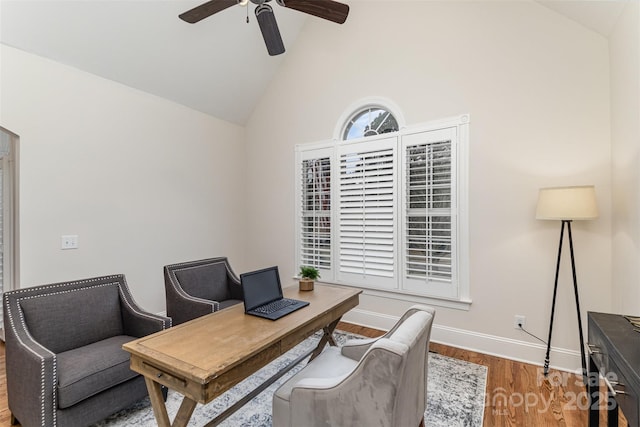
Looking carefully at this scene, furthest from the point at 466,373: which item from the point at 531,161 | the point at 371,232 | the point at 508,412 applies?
the point at 531,161

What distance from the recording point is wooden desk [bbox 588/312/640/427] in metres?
1.09

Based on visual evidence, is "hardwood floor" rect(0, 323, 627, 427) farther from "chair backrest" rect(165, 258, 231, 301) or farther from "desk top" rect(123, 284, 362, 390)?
"chair backrest" rect(165, 258, 231, 301)

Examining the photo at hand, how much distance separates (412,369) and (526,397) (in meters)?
1.53

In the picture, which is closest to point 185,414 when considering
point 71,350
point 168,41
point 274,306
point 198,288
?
point 274,306

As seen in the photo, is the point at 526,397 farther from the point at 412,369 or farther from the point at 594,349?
the point at 412,369

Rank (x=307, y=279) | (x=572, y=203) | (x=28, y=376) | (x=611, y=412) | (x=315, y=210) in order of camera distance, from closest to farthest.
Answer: (x=611, y=412) → (x=28, y=376) → (x=572, y=203) → (x=307, y=279) → (x=315, y=210)

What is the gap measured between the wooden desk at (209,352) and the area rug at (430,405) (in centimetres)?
61

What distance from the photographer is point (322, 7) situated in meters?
2.32

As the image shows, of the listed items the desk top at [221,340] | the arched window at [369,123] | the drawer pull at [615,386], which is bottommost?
the drawer pull at [615,386]

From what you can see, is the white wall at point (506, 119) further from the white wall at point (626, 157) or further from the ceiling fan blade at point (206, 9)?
the ceiling fan blade at point (206, 9)

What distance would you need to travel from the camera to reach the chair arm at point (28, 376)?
1628 mm

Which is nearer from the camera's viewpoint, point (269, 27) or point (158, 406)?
point (158, 406)

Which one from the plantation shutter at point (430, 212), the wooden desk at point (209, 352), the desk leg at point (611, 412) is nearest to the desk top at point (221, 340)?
the wooden desk at point (209, 352)

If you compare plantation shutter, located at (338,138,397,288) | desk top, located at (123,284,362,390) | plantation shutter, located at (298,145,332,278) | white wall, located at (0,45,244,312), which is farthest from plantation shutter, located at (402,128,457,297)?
white wall, located at (0,45,244,312)
